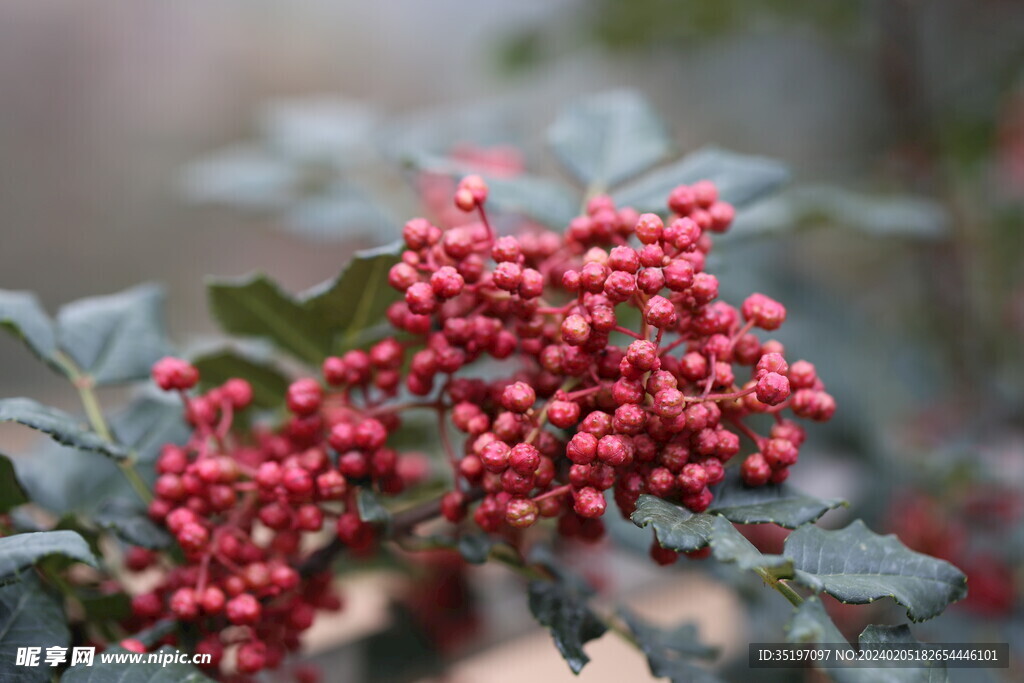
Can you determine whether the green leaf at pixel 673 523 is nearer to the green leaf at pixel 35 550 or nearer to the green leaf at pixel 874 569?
the green leaf at pixel 874 569

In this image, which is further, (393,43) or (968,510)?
(393,43)

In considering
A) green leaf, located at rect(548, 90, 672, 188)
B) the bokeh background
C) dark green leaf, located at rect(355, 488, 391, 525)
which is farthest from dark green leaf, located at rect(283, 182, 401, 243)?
dark green leaf, located at rect(355, 488, 391, 525)

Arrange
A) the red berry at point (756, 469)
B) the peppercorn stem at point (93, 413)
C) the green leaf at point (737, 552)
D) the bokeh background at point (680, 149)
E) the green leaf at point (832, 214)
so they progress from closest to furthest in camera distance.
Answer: the green leaf at point (737, 552) < the red berry at point (756, 469) < the peppercorn stem at point (93, 413) < the green leaf at point (832, 214) < the bokeh background at point (680, 149)

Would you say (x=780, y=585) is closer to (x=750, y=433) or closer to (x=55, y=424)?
(x=750, y=433)

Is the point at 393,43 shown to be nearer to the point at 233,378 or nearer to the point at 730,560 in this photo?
the point at 233,378

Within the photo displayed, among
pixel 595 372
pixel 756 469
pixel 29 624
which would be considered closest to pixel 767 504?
pixel 756 469

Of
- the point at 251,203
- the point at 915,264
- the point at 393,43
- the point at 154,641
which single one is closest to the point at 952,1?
the point at 915,264

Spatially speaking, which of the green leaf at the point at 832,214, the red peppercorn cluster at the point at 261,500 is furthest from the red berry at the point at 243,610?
the green leaf at the point at 832,214
